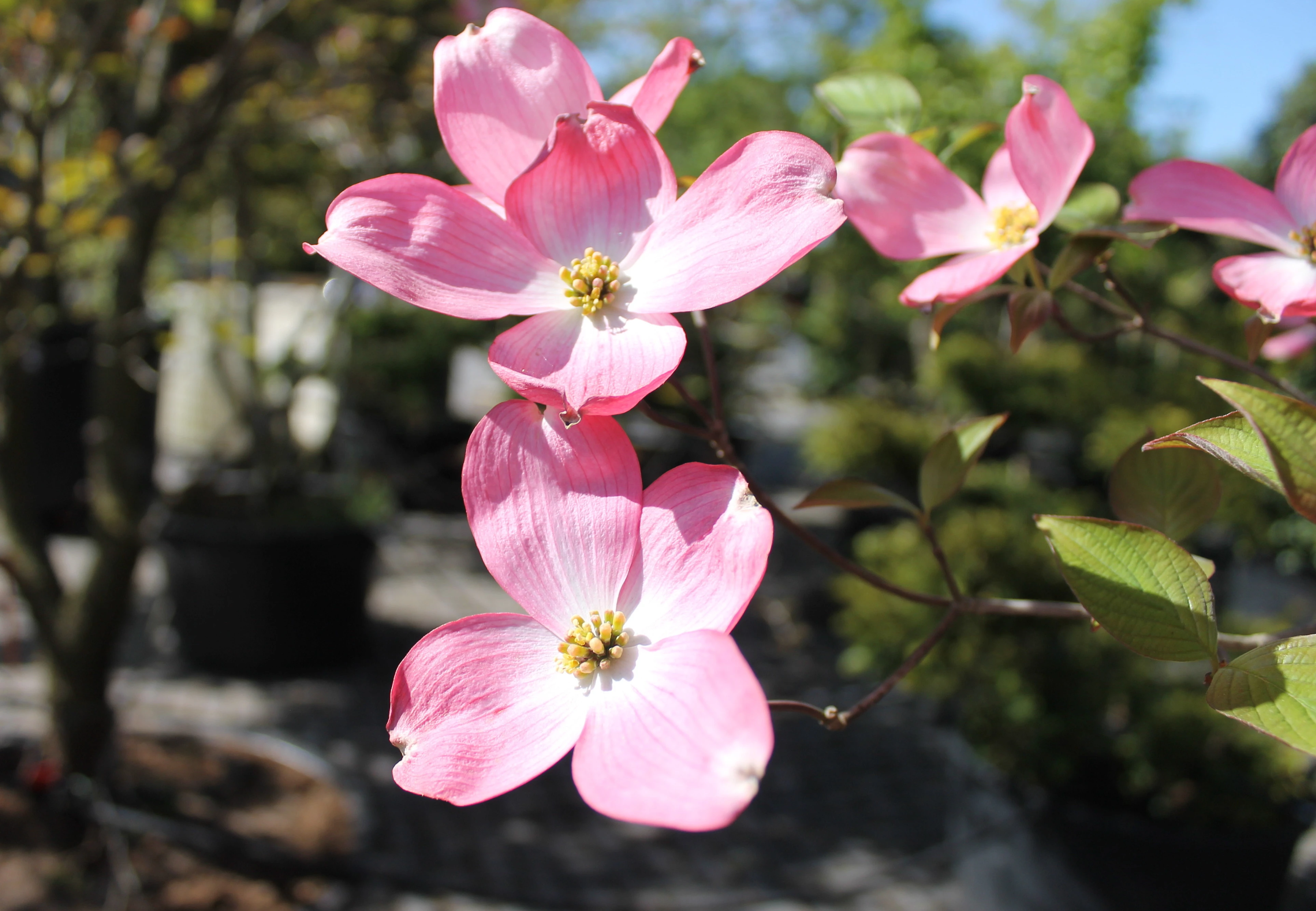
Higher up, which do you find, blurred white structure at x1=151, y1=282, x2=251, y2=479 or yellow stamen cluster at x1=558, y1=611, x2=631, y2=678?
yellow stamen cluster at x1=558, y1=611, x2=631, y2=678

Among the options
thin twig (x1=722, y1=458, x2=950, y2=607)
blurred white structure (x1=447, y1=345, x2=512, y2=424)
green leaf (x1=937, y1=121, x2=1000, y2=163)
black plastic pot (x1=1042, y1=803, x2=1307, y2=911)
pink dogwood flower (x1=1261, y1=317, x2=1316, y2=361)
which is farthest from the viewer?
blurred white structure (x1=447, y1=345, x2=512, y2=424)

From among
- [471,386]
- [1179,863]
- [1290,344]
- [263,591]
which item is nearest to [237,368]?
[263,591]

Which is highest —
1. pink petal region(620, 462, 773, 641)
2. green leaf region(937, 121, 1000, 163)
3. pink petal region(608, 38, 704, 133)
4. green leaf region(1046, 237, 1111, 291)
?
pink petal region(608, 38, 704, 133)

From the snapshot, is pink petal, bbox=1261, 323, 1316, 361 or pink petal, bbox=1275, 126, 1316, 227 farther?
pink petal, bbox=1261, 323, 1316, 361

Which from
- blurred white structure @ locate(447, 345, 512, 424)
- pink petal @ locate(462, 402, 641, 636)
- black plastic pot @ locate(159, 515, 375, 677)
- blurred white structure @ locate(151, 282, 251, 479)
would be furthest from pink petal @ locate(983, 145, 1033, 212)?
blurred white structure @ locate(447, 345, 512, 424)

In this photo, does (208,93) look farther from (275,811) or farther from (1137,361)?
(1137,361)

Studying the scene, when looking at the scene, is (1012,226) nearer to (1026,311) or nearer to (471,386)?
(1026,311)

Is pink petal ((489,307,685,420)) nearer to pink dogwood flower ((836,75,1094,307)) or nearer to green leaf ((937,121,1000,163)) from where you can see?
pink dogwood flower ((836,75,1094,307))

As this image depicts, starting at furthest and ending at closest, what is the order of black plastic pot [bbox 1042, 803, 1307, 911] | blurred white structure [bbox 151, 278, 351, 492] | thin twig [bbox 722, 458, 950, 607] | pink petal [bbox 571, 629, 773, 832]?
1. blurred white structure [bbox 151, 278, 351, 492]
2. black plastic pot [bbox 1042, 803, 1307, 911]
3. thin twig [bbox 722, 458, 950, 607]
4. pink petal [bbox 571, 629, 773, 832]
